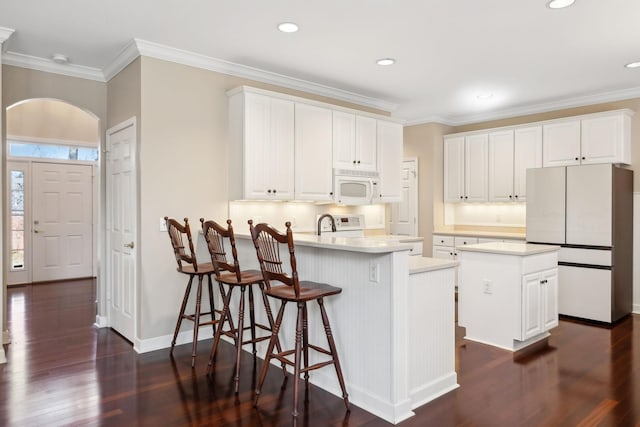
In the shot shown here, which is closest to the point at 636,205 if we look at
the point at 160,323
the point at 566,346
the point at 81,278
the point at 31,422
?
the point at 566,346

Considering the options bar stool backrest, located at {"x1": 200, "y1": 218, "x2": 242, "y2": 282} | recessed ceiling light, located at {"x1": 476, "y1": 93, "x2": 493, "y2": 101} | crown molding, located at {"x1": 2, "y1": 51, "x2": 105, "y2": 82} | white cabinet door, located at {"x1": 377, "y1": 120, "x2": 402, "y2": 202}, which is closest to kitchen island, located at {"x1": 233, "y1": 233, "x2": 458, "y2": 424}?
bar stool backrest, located at {"x1": 200, "y1": 218, "x2": 242, "y2": 282}

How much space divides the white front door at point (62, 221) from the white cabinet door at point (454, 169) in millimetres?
5983

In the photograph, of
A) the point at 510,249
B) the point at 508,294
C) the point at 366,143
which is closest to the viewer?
the point at 508,294

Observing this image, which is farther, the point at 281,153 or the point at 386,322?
the point at 281,153

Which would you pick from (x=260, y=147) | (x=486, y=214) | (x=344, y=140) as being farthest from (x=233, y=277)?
(x=486, y=214)

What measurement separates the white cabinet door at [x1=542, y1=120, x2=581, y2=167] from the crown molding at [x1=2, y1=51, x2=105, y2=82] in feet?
17.4

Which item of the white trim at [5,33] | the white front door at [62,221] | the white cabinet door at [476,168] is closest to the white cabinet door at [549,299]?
the white cabinet door at [476,168]

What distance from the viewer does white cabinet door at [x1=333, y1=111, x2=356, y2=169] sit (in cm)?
482

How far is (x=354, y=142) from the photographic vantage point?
5012 millimetres

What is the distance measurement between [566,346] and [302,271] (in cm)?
258

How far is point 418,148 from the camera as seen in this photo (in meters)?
6.85

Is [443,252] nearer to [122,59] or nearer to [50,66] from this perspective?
[122,59]

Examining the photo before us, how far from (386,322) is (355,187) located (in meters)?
2.66

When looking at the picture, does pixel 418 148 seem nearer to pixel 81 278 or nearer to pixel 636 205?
pixel 636 205
